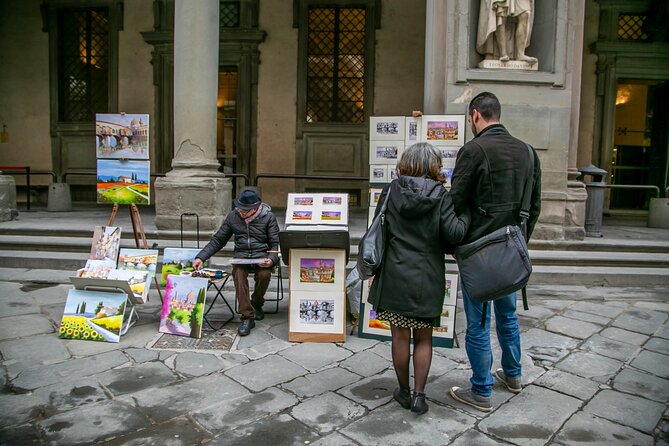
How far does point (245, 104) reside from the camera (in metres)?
11.6

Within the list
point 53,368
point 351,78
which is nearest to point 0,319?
point 53,368

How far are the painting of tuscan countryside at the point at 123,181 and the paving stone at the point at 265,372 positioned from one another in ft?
8.41

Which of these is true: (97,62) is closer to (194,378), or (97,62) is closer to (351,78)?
(351,78)

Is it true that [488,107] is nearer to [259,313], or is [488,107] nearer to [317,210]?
[317,210]

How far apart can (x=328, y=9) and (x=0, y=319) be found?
9201mm

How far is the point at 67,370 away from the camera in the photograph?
12.9ft

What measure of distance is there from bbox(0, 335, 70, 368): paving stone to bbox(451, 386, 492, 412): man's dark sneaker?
3.04 metres

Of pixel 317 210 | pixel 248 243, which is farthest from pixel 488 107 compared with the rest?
pixel 248 243

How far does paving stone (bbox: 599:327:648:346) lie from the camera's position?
484 centimetres

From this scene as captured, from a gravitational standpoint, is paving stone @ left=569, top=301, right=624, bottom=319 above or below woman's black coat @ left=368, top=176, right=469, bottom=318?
below

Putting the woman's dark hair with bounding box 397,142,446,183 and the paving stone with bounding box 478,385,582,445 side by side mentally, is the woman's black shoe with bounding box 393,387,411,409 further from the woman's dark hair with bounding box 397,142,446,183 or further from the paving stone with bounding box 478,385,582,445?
the woman's dark hair with bounding box 397,142,446,183

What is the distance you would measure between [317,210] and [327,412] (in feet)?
6.59

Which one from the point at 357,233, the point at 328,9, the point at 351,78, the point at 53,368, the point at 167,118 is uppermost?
the point at 328,9

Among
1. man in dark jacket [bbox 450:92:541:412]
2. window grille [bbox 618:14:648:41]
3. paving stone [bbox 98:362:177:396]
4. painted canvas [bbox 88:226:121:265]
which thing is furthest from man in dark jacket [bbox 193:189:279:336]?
window grille [bbox 618:14:648:41]
